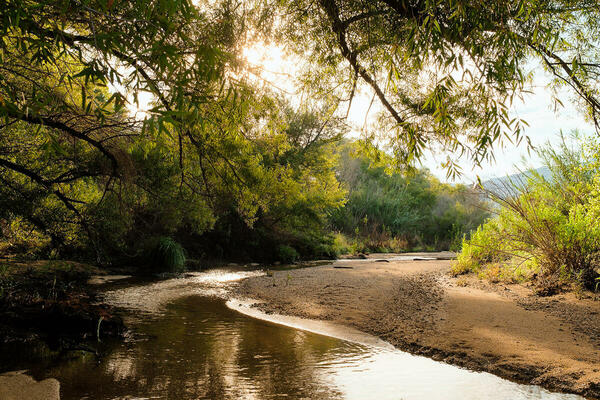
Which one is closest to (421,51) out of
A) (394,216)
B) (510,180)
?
(510,180)

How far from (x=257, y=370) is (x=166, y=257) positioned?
347 inches

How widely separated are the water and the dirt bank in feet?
0.94

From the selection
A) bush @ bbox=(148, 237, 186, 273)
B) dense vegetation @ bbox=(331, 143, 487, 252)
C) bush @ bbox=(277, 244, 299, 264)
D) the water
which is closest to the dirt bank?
the water

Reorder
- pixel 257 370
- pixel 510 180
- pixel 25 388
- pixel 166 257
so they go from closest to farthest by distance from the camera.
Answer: pixel 25 388
pixel 257 370
pixel 510 180
pixel 166 257

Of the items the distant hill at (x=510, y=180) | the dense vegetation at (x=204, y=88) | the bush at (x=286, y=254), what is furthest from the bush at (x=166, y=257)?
the distant hill at (x=510, y=180)

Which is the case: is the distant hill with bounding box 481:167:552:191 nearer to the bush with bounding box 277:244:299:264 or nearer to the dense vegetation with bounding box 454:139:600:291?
the dense vegetation with bounding box 454:139:600:291

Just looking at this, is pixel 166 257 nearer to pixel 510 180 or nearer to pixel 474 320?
pixel 474 320

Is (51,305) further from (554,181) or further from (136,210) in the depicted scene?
(554,181)

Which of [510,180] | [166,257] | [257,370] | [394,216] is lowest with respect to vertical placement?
[257,370]

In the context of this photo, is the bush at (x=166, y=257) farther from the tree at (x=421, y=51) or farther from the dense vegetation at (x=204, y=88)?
the tree at (x=421, y=51)

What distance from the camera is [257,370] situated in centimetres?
403

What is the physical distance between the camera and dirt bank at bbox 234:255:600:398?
13.1 feet

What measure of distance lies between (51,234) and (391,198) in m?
29.7

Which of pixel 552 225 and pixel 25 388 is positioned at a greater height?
pixel 552 225
